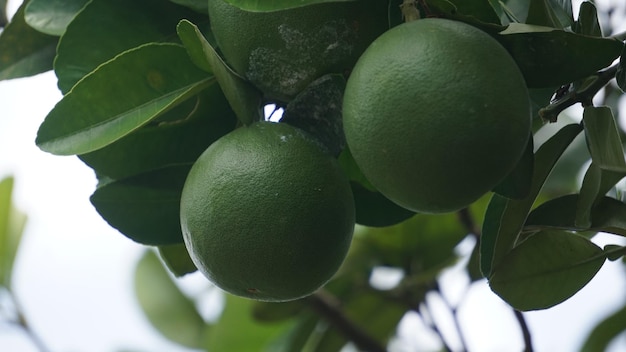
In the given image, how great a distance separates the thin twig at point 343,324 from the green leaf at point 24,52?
682mm

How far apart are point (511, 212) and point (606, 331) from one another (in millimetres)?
839

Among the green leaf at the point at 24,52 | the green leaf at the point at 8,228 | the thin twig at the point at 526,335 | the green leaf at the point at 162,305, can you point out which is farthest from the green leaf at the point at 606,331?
the green leaf at the point at 8,228

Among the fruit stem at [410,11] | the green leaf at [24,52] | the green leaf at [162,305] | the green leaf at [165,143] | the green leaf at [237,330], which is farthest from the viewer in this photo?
the green leaf at [162,305]

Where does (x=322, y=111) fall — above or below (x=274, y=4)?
below

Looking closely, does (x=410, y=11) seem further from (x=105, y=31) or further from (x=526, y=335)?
(x=526, y=335)

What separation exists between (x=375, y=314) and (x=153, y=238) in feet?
2.93

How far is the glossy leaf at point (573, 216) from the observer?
104cm

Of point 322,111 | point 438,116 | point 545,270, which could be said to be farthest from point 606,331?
point 438,116

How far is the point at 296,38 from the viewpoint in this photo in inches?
38.5

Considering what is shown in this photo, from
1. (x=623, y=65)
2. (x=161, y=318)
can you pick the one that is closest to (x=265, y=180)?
(x=623, y=65)

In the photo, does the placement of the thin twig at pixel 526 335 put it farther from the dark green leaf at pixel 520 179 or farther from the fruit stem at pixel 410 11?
the fruit stem at pixel 410 11

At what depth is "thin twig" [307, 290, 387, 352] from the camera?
1763 mm

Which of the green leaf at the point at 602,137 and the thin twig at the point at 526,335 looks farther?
the thin twig at the point at 526,335

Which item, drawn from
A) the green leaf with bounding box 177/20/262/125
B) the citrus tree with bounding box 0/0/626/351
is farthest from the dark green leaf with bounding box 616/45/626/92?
the green leaf with bounding box 177/20/262/125
